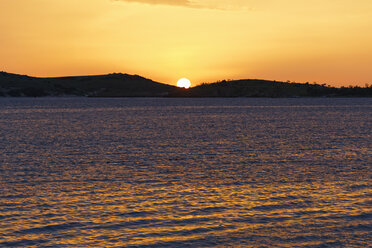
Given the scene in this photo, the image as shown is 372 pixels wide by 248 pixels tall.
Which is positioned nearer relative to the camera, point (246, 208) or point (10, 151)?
point (246, 208)

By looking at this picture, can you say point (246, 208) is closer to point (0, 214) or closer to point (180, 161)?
point (0, 214)

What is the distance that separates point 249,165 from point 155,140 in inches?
895

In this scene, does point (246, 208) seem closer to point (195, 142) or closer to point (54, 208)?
point (54, 208)

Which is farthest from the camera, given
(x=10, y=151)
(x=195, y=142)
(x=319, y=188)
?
(x=195, y=142)

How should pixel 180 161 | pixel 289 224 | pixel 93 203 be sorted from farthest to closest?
pixel 180 161, pixel 93 203, pixel 289 224

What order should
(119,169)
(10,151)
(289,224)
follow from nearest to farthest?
1. (289,224)
2. (119,169)
3. (10,151)

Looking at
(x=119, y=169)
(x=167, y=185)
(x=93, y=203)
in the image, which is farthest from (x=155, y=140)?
(x=93, y=203)

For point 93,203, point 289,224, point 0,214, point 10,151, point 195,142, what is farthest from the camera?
point 195,142

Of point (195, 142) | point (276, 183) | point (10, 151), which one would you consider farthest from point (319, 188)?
point (10, 151)

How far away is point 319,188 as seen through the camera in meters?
25.7

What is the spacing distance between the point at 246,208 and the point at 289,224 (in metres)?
2.82

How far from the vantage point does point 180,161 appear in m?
36.9

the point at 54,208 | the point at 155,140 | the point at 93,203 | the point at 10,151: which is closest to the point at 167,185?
the point at 93,203

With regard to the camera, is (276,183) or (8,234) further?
(276,183)
